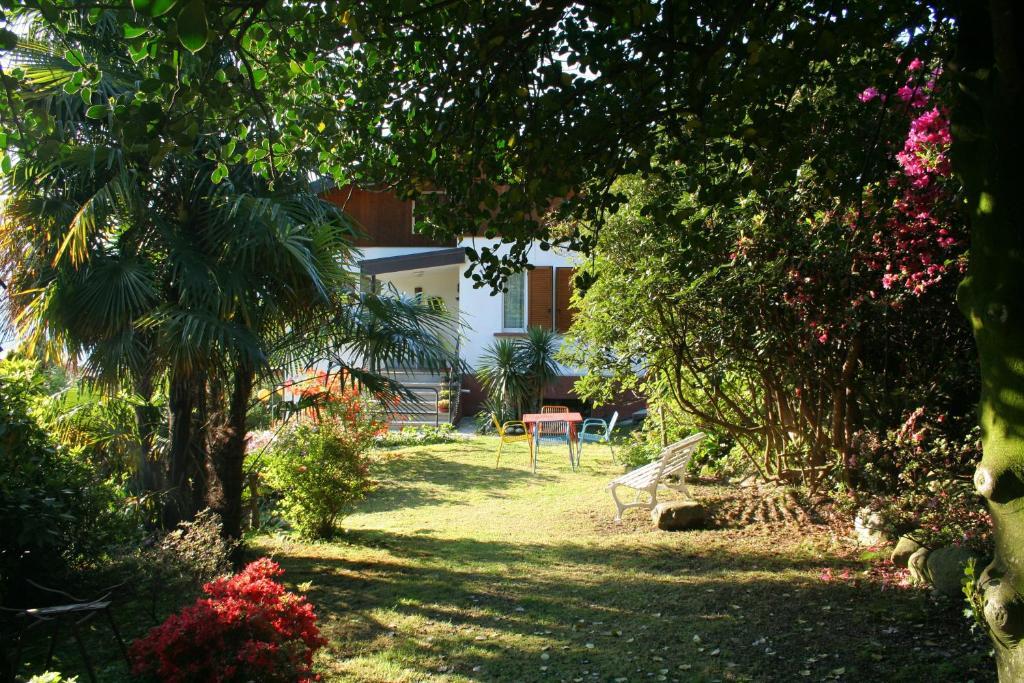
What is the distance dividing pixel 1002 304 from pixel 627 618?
4.39m

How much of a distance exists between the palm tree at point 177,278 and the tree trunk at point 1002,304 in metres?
5.14

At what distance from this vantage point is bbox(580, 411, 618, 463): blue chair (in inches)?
637

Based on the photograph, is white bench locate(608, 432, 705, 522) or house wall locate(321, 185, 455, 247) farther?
house wall locate(321, 185, 455, 247)

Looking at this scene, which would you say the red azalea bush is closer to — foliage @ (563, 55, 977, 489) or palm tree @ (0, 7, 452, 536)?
palm tree @ (0, 7, 452, 536)

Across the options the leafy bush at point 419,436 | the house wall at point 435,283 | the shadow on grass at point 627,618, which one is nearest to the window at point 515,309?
the house wall at point 435,283

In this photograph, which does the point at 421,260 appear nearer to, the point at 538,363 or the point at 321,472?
the point at 538,363

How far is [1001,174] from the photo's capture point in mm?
3287

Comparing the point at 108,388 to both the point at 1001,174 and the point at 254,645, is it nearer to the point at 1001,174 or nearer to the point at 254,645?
the point at 254,645

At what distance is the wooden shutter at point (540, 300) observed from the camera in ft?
73.7

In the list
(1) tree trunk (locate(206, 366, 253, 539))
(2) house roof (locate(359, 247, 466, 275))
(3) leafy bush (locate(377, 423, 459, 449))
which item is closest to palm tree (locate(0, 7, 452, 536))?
(1) tree trunk (locate(206, 366, 253, 539))

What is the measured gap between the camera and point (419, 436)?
18.8 meters

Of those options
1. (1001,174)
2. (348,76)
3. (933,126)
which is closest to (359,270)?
(348,76)

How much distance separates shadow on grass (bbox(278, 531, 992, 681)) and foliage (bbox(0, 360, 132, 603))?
6.63ft

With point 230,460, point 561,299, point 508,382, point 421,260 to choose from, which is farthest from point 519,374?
point 230,460
